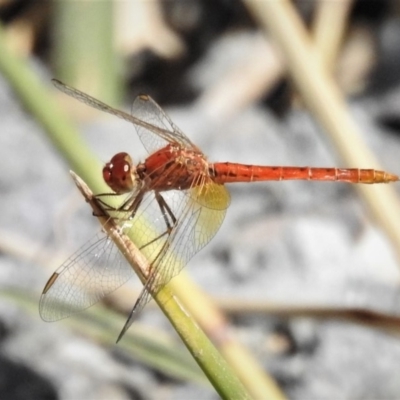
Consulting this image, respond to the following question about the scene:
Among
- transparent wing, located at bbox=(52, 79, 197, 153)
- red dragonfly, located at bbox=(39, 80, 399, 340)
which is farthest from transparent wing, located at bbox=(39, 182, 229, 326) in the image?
transparent wing, located at bbox=(52, 79, 197, 153)

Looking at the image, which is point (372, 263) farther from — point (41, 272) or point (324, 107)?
point (41, 272)

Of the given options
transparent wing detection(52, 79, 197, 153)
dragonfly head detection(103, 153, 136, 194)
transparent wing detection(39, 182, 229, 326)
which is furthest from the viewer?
transparent wing detection(52, 79, 197, 153)

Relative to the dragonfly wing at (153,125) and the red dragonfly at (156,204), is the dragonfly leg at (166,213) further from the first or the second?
the dragonfly wing at (153,125)

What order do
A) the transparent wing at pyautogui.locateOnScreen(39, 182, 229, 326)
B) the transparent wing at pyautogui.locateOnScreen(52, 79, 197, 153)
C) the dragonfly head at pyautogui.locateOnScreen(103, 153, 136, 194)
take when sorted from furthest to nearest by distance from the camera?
the transparent wing at pyautogui.locateOnScreen(52, 79, 197, 153)
the dragonfly head at pyautogui.locateOnScreen(103, 153, 136, 194)
the transparent wing at pyautogui.locateOnScreen(39, 182, 229, 326)

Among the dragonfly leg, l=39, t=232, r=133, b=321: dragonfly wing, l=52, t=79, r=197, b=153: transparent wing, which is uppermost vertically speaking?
l=52, t=79, r=197, b=153: transparent wing

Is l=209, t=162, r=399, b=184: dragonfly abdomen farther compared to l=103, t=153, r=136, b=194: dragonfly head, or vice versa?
l=209, t=162, r=399, b=184: dragonfly abdomen

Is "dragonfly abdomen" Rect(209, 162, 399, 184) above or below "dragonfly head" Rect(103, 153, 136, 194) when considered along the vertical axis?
above

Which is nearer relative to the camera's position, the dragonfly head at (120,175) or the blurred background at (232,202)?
the dragonfly head at (120,175)

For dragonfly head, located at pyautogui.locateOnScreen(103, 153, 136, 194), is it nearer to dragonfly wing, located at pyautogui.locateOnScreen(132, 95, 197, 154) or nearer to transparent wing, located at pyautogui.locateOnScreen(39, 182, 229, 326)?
transparent wing, located at pyautogui.locateOnScreen(39, 182, 229, 326)

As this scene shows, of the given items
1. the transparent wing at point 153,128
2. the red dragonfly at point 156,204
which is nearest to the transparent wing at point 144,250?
the red dragonfly at point 156,204
